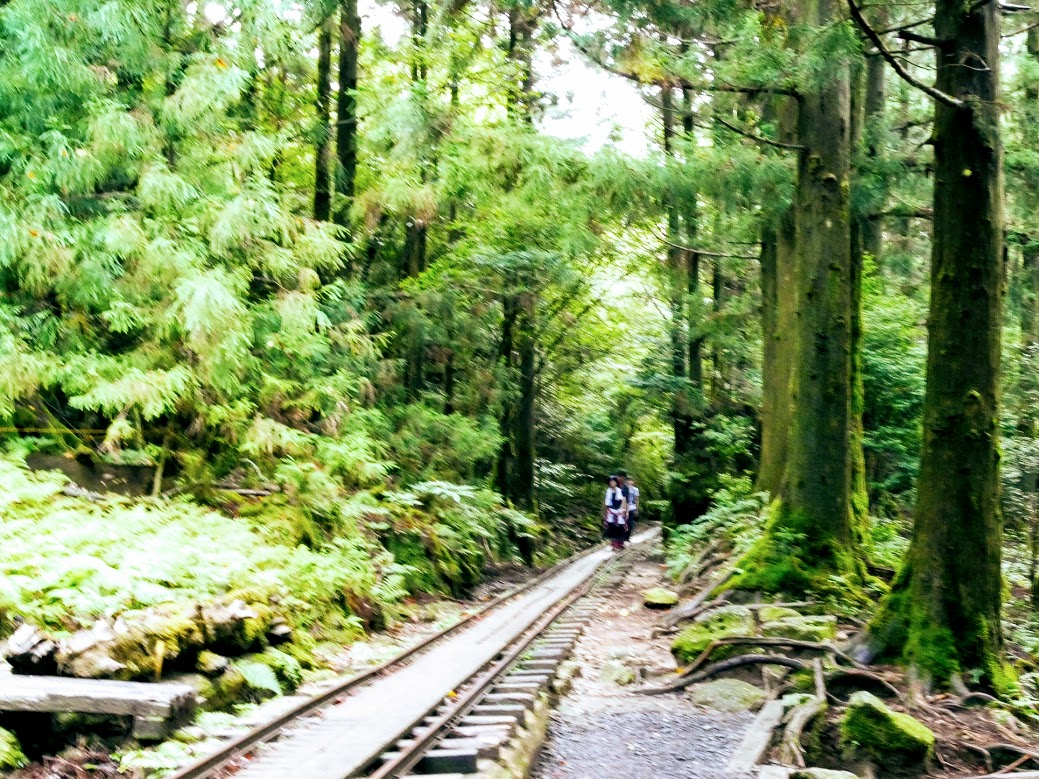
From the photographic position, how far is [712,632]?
990 centimetres

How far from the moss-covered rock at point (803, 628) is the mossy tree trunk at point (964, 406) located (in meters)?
0.92

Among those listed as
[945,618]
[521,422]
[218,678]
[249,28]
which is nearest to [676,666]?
[945,618]

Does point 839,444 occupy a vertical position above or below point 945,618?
above

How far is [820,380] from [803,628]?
372cm

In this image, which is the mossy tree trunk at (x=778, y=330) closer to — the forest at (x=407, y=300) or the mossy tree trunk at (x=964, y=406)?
the forest at (x=407, y=300)

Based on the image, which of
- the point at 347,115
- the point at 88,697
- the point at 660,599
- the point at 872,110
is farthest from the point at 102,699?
the point at 872,110

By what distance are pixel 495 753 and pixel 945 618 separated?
462 centimetres

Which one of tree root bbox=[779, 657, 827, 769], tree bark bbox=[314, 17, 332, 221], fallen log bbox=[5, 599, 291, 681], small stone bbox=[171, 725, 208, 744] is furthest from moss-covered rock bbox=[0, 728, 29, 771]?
tree bark bbox=[314, 17, 332, 221]

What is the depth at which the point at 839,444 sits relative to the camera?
11555 millimetres

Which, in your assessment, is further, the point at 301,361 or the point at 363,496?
the point at 363,496

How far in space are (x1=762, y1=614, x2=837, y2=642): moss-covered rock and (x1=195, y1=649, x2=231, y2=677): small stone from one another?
18.3 ft

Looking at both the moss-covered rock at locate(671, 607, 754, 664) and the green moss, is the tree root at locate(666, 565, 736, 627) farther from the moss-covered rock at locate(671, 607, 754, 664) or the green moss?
the moss-covered rock at locate(671, 607, 754, 664)

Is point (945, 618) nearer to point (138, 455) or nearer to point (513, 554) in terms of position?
point (138, 455)

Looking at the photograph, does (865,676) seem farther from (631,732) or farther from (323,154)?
(323,154)
